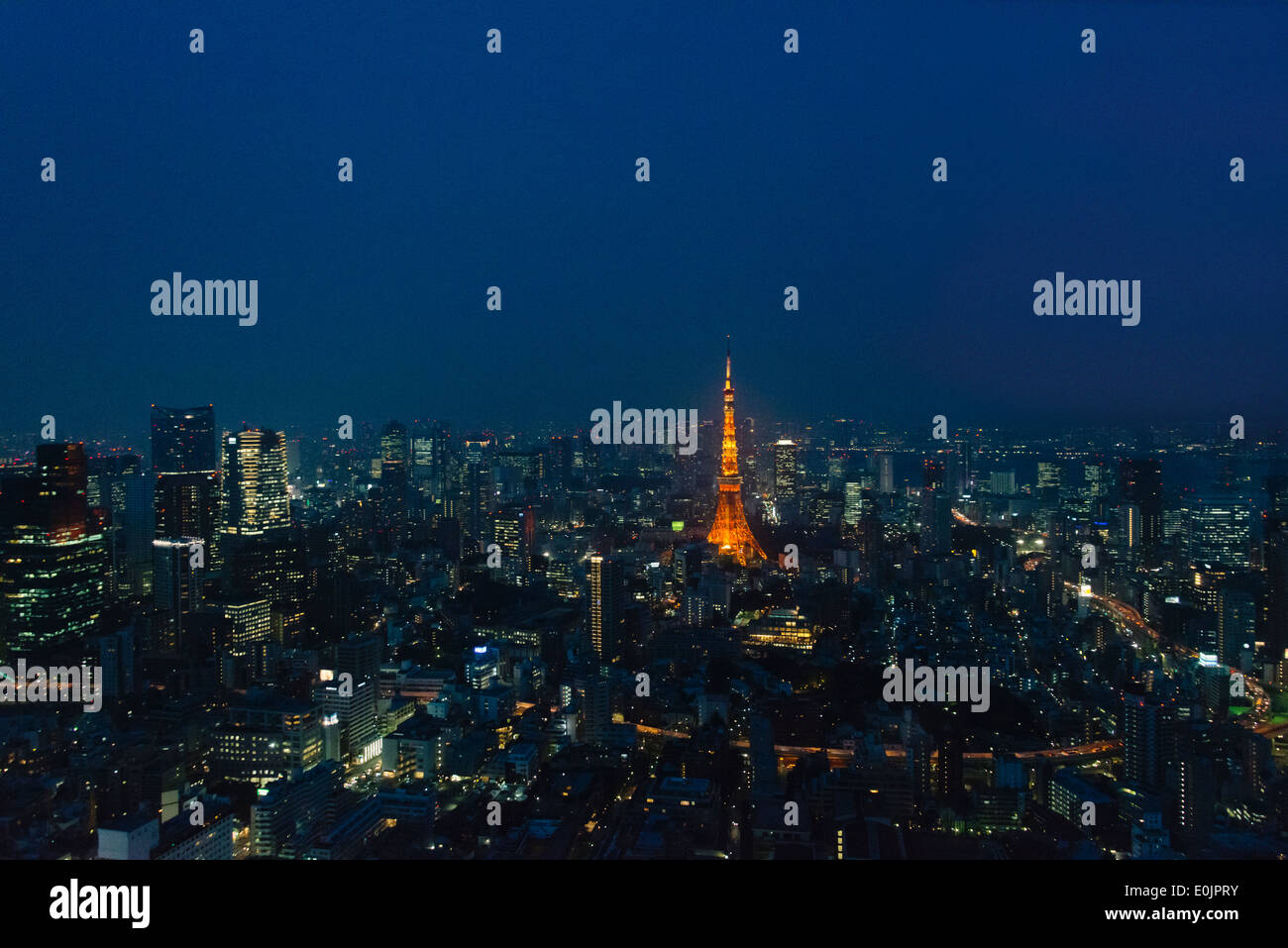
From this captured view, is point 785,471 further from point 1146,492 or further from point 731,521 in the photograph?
point 1146,492

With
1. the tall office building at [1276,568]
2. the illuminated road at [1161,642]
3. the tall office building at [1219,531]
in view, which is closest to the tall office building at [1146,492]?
the tall office building at [1219,531]

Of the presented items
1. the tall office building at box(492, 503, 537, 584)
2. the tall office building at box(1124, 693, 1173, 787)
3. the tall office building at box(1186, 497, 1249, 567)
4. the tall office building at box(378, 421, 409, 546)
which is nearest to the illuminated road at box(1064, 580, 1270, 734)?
the tall office building at box(1124, 693, 1173, 787)

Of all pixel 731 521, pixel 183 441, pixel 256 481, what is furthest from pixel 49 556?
pixel 731 521

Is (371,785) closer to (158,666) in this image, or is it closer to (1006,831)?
(158,666)
